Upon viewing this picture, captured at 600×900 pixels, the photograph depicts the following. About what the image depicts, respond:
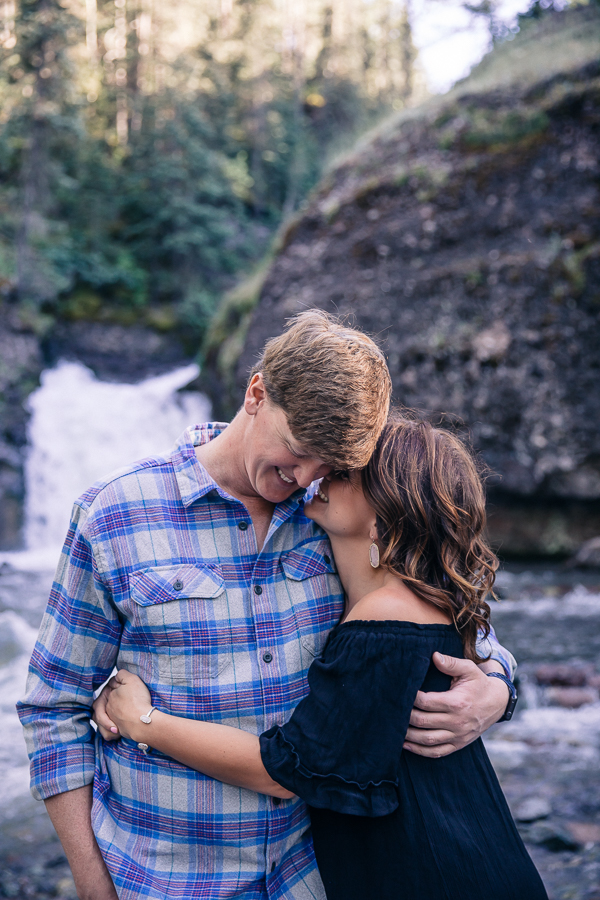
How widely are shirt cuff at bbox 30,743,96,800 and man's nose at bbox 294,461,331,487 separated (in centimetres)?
97

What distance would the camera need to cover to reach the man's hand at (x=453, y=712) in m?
1.83

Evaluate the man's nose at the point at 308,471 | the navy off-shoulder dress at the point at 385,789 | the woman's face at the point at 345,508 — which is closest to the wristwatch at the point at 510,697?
the navy off-shoulder dress at the point at 385,789

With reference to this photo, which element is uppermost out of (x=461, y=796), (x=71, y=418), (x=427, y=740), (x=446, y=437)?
(x=71, y=418)

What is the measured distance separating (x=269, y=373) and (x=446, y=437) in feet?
2.03

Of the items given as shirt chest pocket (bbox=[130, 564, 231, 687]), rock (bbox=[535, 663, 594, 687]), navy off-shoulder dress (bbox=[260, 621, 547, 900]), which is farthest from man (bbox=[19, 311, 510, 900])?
rock (bbox=[535, 663, 594, 687])

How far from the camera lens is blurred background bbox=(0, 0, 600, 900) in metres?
6.49

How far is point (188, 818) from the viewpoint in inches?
72.2

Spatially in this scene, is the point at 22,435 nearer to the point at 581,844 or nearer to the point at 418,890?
the point at 581,844

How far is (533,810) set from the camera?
449cm

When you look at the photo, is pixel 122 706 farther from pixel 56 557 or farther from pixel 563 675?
pixel 56 557

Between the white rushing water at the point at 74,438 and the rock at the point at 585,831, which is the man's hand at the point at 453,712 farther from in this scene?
the white rushing water at the point at 74,438

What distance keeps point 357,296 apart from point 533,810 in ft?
29.8

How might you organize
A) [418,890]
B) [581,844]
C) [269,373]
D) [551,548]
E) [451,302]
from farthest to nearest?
[451,302], [551,548], [581,844], [269,373], [418,890]

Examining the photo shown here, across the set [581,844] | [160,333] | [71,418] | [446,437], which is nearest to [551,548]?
[581,844]
